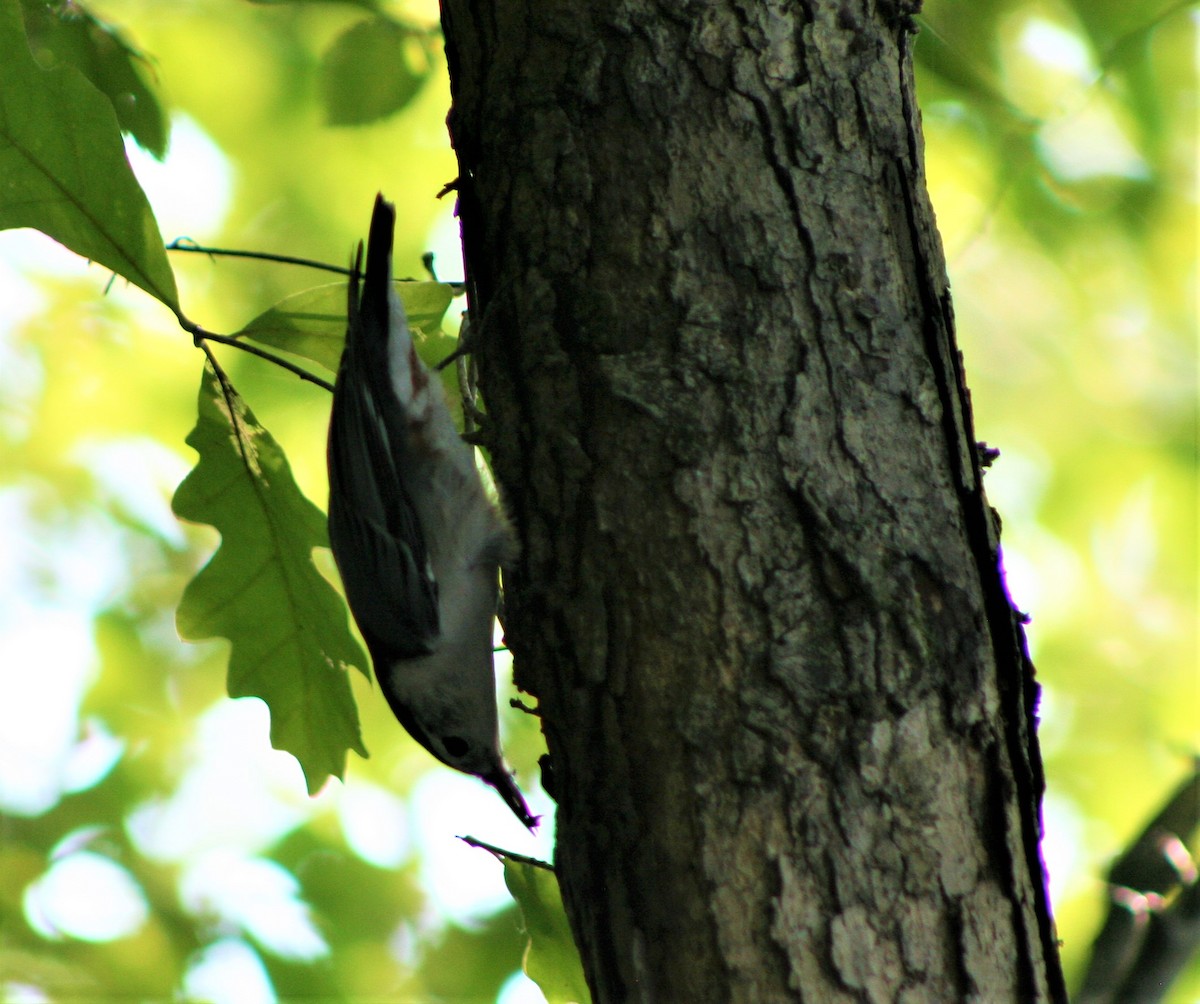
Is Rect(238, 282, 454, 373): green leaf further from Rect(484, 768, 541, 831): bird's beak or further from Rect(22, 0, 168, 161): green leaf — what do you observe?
Rect(484, 768, 541, 831): bird's beak

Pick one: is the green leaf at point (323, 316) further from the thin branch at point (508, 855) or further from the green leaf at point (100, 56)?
the thin branch at point (508, 855)

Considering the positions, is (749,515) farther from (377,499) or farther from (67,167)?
(377,499)

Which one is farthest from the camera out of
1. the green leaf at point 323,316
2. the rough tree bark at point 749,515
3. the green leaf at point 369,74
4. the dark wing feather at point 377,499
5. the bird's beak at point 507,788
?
the bird's beak at point 507,788

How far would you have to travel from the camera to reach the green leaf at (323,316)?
7.39 feet

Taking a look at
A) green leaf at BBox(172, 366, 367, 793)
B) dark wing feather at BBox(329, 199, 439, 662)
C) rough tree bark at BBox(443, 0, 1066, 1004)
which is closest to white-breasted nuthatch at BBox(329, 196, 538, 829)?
dark wing feather at BBox(329, 199, 439, 662)

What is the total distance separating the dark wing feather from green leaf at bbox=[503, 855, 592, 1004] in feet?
3.31

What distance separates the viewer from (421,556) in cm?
284

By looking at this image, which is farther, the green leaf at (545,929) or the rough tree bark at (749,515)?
the green leaf at (545,929)

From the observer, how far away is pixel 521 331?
5.74ft

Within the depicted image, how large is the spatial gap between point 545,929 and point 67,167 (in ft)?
4.62

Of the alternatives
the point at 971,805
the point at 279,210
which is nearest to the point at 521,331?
the point at 971,805

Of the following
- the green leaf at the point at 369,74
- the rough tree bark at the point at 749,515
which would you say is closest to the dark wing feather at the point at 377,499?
the green leaf at the point at 369,74

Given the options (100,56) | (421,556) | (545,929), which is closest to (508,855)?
(545,929)

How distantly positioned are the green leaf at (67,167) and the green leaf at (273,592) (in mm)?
328
